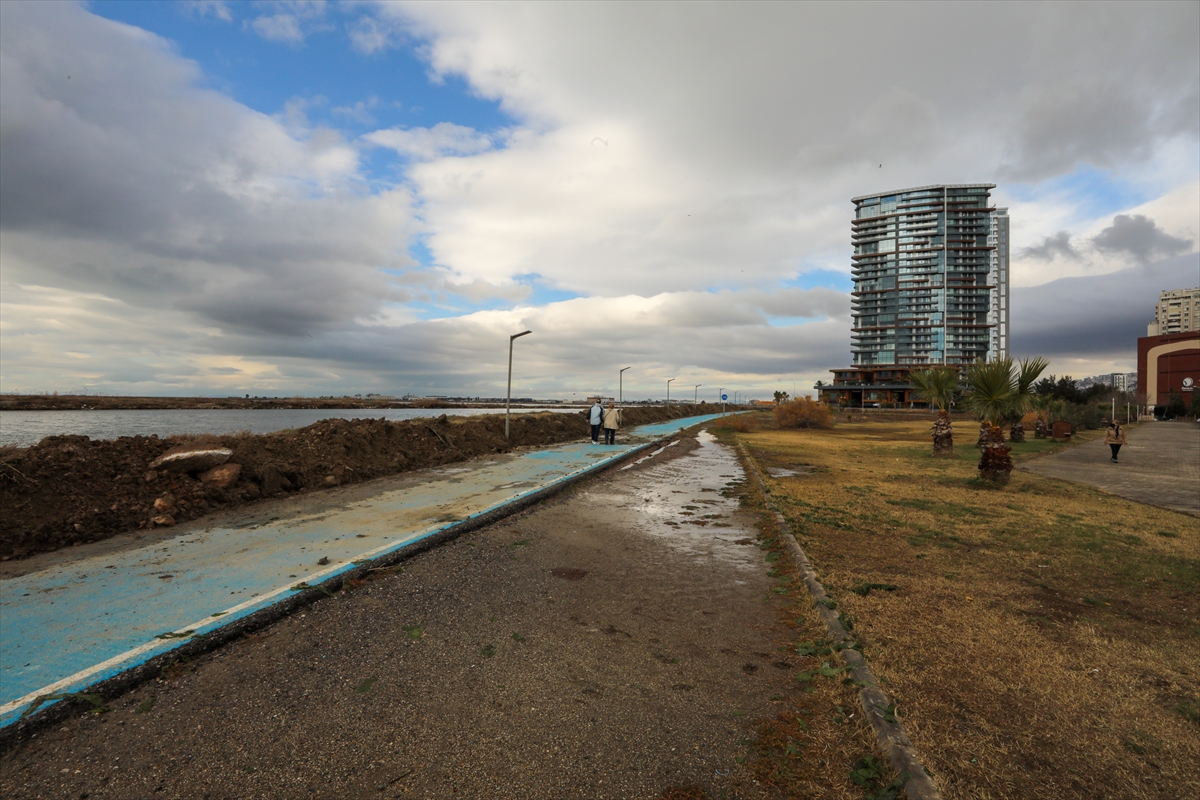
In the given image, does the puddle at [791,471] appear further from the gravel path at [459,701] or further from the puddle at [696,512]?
the gravel path at [459,701]

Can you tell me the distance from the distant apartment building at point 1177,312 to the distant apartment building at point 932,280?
250 feet

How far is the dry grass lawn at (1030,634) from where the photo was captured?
2912 mm

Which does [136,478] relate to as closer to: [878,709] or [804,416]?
[878,709]

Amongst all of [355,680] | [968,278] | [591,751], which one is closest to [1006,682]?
[591,751]

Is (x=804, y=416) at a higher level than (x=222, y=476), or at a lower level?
lower

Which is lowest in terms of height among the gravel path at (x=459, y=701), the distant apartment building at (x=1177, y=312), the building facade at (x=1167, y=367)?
the gravel path at (x=459, y=701)

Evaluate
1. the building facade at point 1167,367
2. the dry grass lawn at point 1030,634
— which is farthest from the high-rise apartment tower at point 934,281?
the dry grass lawn at point 1030,634

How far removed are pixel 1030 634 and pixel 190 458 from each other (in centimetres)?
1190

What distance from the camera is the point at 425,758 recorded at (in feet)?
9.23

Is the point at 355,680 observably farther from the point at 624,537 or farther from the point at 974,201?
the point at 974,201

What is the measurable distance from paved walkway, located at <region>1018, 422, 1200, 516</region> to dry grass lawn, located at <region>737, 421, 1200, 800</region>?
2.97 metres

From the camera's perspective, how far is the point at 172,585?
5.37 metres

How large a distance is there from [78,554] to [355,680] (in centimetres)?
566

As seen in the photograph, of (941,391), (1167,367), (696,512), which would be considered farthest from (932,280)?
(696,512)
